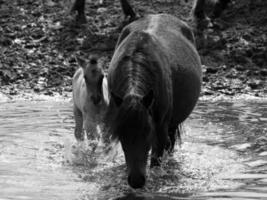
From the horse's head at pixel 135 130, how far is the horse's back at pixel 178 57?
124 centimetres

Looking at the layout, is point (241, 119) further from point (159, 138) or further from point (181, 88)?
point (159, 138)

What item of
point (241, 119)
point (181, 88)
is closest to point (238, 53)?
point (241, 119)

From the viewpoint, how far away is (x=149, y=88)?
5492 millimetres

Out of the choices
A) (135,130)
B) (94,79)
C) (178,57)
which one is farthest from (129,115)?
(94,79)

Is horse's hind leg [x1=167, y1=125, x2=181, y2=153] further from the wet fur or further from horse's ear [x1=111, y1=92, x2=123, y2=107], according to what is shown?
horse's ear [x1=111, y1=92, x2=123, y2=107]

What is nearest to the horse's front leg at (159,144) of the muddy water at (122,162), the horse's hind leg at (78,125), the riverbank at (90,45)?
the muddy water at (122,162)

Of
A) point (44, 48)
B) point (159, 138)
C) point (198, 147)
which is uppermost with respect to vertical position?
point (159, 138)

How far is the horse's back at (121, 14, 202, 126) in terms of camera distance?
6.52m

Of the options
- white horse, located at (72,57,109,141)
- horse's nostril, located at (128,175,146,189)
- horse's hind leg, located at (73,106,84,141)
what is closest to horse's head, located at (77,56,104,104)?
white horse, located at (72,57,109,141)

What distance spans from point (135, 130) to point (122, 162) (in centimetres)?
174

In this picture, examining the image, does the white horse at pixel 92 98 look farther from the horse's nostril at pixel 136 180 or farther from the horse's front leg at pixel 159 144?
the horse's nostril at pixel 136 180

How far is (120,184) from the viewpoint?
19.6 ft

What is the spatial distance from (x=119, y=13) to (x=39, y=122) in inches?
195

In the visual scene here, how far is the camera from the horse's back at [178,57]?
6520 millimetres
